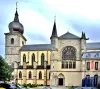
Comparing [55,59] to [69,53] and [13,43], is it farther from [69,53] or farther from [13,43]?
[13,43]

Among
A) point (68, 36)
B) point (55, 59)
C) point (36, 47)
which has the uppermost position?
point (68, 36)

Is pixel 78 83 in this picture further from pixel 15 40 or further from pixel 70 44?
pixel 15 40

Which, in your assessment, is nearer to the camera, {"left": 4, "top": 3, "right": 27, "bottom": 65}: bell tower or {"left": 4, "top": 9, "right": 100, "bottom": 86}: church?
{"left": 4, "top": 9, "right": 100, "bottom": 86}: church

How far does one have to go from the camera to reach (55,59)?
104250 millimetres

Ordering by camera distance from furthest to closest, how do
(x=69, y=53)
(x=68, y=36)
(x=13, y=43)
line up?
(x=13, y=43) < (x=68, y=36) < (x=69, y=53)

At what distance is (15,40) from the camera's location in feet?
403

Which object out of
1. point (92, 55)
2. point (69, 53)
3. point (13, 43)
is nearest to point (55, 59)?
point (69, 53)

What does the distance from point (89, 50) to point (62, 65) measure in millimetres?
10757

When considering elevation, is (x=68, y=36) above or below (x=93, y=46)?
above

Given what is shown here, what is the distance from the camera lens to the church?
332 ft

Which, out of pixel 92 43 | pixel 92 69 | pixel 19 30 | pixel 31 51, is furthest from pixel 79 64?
pixel 19 30

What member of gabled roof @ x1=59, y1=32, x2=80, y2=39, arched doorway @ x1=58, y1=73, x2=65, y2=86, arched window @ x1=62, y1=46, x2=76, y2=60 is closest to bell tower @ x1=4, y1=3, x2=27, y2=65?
gabled roof @ x1=59, y1=32, x2=80, y2=39

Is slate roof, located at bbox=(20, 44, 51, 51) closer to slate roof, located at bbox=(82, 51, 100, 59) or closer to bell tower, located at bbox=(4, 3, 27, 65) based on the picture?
bell tower, located at bbox=(4, 3, 27, 65)

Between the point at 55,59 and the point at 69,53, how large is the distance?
193 inches
